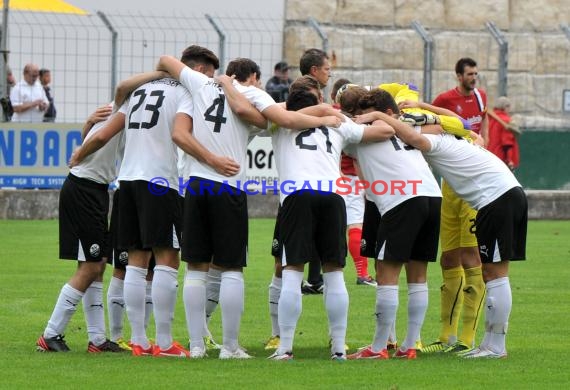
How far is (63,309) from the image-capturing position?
1027 centimetres

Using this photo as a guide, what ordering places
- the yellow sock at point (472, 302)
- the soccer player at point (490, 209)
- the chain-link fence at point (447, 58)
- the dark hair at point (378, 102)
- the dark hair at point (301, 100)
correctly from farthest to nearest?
1. the chain-link fence at point (447, 58)
2. the yellow sock at point (472, 302)
3. the dark hair at point (378, 102)
4. the dark hair at point (301, 100)
5. the soccer player at point (490, 209)

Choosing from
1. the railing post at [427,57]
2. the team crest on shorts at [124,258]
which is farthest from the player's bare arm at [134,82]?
the railing post at [427,57]

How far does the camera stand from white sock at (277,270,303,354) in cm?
964

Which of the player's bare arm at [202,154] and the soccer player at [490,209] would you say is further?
the soccer player at [490,209]

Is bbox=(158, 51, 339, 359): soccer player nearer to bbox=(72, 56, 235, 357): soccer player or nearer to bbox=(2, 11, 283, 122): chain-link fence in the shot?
bbox=(72, 56, 235, 357): soccer player

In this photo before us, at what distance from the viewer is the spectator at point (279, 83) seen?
73.0ft

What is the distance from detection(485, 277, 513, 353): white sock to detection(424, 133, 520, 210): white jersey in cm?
58

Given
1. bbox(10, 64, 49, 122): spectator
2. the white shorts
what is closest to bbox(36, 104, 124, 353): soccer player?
the white shorts

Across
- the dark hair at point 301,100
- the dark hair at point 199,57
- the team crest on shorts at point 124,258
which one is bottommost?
the team crest on shorts at point 124,258

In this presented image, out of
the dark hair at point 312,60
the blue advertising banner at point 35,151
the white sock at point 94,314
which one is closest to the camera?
the white sock at point 94,314

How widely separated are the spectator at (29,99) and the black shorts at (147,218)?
1258 cm

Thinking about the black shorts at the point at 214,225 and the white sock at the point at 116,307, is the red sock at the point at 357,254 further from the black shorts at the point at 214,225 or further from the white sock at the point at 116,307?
the black shorts at the point at 214,225

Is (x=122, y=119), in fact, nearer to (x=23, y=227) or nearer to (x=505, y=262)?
(x=505, y=262)

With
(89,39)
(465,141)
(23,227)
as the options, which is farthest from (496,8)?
(465,141)
